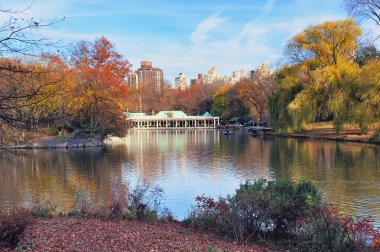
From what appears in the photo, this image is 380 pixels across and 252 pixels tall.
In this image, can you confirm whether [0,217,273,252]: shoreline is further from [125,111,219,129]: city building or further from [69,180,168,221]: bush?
[125,111,219,129]: city building

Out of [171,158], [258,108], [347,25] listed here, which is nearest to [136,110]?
[258,108]

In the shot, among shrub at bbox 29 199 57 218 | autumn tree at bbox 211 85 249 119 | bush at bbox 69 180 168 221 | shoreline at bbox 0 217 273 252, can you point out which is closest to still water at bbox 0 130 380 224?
bush at bbox 69 180 168 221

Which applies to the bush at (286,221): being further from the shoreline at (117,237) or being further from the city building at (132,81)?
the city building at (132,81)

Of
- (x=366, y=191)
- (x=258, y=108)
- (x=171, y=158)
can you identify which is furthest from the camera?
(x=258, y=108)

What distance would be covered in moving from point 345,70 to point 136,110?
57.0 m

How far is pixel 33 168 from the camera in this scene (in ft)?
61.7

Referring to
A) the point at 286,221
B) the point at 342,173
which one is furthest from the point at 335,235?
the point at 342,173

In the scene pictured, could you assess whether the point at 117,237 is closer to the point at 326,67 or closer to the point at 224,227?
the point at 224,227

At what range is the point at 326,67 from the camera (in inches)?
1272

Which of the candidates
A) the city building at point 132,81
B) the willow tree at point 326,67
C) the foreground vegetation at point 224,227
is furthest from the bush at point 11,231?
the city building at point 132,81

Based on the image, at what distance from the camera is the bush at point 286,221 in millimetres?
5590

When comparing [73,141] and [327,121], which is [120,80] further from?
[327,121]

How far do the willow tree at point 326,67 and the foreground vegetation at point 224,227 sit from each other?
2540 cm

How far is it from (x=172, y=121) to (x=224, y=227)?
68608 millimetres
